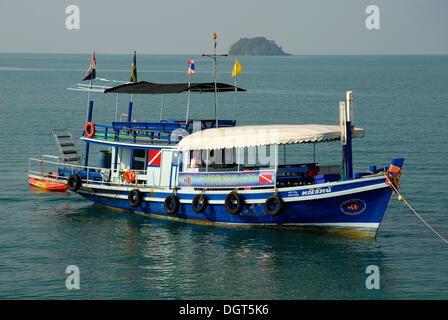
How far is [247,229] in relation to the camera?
2708 centimetres

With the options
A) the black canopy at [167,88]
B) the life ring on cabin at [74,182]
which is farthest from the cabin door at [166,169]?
the life ring on cabin at [74,182]

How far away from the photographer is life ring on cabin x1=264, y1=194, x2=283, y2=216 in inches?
1006

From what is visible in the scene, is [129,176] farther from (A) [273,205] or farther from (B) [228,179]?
(A) [273,205]

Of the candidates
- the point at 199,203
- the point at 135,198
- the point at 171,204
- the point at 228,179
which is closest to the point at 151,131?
the point at 135,198

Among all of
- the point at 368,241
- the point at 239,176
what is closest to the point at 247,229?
the point at 239,176

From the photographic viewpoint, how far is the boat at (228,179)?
2520 cm

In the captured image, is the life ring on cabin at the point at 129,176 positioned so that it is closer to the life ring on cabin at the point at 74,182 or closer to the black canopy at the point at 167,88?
the life ring on cabin at the point at 74,182

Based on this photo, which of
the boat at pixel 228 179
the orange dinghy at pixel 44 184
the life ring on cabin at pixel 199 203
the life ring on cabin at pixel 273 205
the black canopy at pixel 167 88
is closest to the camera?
the boat at pixel 228 179

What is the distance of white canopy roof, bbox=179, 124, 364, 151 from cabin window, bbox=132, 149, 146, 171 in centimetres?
316

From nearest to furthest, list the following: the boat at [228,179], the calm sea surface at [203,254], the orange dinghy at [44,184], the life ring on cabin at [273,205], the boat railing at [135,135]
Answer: the calm sea surface at [203,254] → the boat at [228,179] → the life ring on cabin at [273,205] → the boat railing at [135,135] → the orange dinghy at [44,184]

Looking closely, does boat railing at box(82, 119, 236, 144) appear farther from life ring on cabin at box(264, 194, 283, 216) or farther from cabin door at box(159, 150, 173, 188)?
life ring on cabin at box(264, 194, 283, 216)

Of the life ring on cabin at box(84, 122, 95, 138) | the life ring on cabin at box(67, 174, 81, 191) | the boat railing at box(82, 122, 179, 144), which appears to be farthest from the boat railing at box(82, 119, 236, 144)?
the life ring on cabin at box(67, 174, 81, 191)

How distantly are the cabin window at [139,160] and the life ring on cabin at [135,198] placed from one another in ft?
4.74

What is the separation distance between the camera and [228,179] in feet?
87.7
